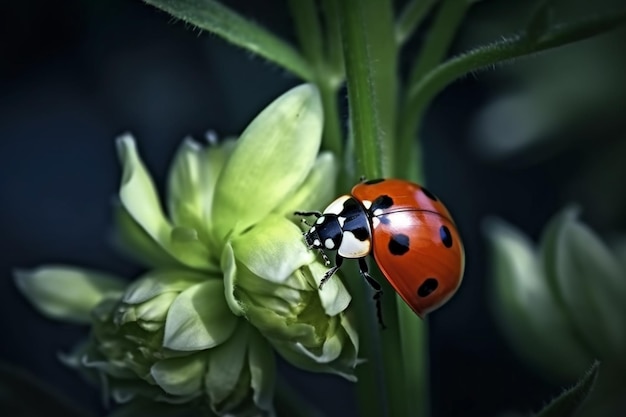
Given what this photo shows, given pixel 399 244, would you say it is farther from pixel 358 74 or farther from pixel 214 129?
pixel 214 129

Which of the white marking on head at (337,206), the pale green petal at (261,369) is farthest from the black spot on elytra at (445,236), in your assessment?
the pale green petal at (261,369)

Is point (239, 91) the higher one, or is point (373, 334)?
point (373, 334)

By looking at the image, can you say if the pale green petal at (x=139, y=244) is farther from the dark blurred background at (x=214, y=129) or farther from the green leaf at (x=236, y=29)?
the dark blurred background at (x=214, y=129)

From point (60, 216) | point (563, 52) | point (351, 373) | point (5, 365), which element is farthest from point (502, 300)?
point (60, 216)

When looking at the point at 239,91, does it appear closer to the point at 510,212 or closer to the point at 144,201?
the point at 510,212

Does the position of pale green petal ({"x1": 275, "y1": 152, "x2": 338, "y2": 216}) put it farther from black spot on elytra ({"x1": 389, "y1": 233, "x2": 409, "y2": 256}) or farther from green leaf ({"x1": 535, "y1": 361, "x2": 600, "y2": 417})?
green leaf ({"x1": 535, "y1": 361, "x2": 600, "y2": 417})

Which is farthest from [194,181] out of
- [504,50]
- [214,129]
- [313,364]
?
[214,129]
